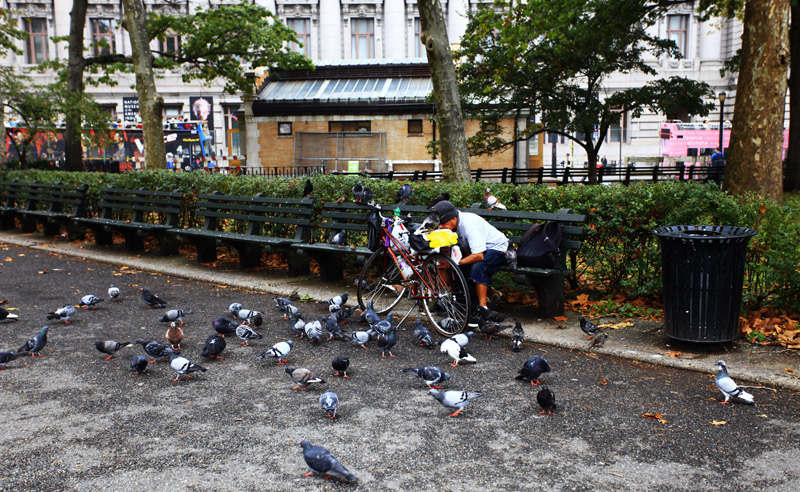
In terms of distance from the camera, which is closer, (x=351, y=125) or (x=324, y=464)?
(x=324, y=464)

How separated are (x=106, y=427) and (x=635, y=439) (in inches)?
137

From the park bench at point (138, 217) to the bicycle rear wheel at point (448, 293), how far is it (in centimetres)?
604

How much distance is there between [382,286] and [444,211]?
4.37 ft

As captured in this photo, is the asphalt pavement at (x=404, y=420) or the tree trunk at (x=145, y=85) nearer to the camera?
the asphalt pavement at (x=404, y=420)

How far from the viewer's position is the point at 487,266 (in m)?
7.09

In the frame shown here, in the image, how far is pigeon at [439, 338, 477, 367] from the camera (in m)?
5.84

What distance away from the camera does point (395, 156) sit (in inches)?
1268

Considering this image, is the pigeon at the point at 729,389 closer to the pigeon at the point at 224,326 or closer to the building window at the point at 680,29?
the pigeon at the point at 224,326

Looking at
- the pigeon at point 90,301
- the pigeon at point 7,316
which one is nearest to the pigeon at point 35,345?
the pigeon at point 7,316

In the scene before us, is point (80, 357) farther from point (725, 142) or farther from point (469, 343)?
point (725, 142)

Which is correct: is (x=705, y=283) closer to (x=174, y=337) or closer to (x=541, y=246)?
(x=541, y=246)

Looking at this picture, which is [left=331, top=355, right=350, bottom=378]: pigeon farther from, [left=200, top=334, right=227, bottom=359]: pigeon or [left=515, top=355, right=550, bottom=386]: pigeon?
[left=515, top=355, right=550, bottom=386]: pigeon

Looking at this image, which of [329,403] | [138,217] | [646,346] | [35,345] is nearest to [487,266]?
[646,346]

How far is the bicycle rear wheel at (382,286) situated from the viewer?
7.51 metres
